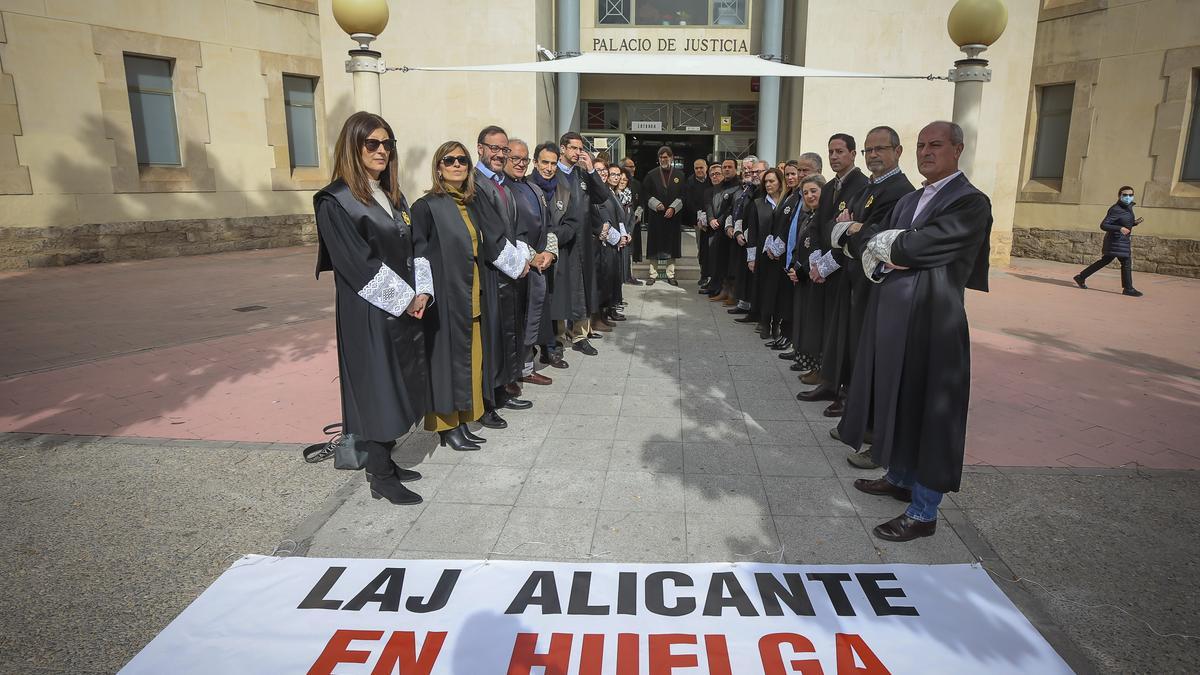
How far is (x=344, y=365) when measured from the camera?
366 centimetres

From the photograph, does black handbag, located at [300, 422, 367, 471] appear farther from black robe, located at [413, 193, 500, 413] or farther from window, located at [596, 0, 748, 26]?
window, located at [596, 0, 748, 26]

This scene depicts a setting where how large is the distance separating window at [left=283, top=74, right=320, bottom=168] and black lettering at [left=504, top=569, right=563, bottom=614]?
15408 millimetres

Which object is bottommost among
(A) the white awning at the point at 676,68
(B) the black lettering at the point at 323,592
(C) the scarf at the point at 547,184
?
(B) the black lettering at the point at 323,592

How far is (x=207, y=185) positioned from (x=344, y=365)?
13048 millimetres

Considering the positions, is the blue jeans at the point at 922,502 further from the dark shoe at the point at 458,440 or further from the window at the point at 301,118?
the window at the point at 301,118

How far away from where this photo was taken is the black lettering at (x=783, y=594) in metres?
2.87

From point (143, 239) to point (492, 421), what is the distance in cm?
1190

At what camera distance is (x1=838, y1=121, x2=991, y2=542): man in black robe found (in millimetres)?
3236

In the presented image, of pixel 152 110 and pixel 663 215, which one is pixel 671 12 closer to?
pixel 663 215

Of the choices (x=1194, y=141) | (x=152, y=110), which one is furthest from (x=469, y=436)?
(x=1194, y=141)

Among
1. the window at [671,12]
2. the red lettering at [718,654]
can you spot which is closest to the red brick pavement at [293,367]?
the red lettering at [718,654]

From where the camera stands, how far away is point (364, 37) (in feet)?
20.2

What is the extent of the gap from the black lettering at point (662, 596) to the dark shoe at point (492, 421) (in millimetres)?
2134

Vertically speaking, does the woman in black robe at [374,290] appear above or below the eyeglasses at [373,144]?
below
